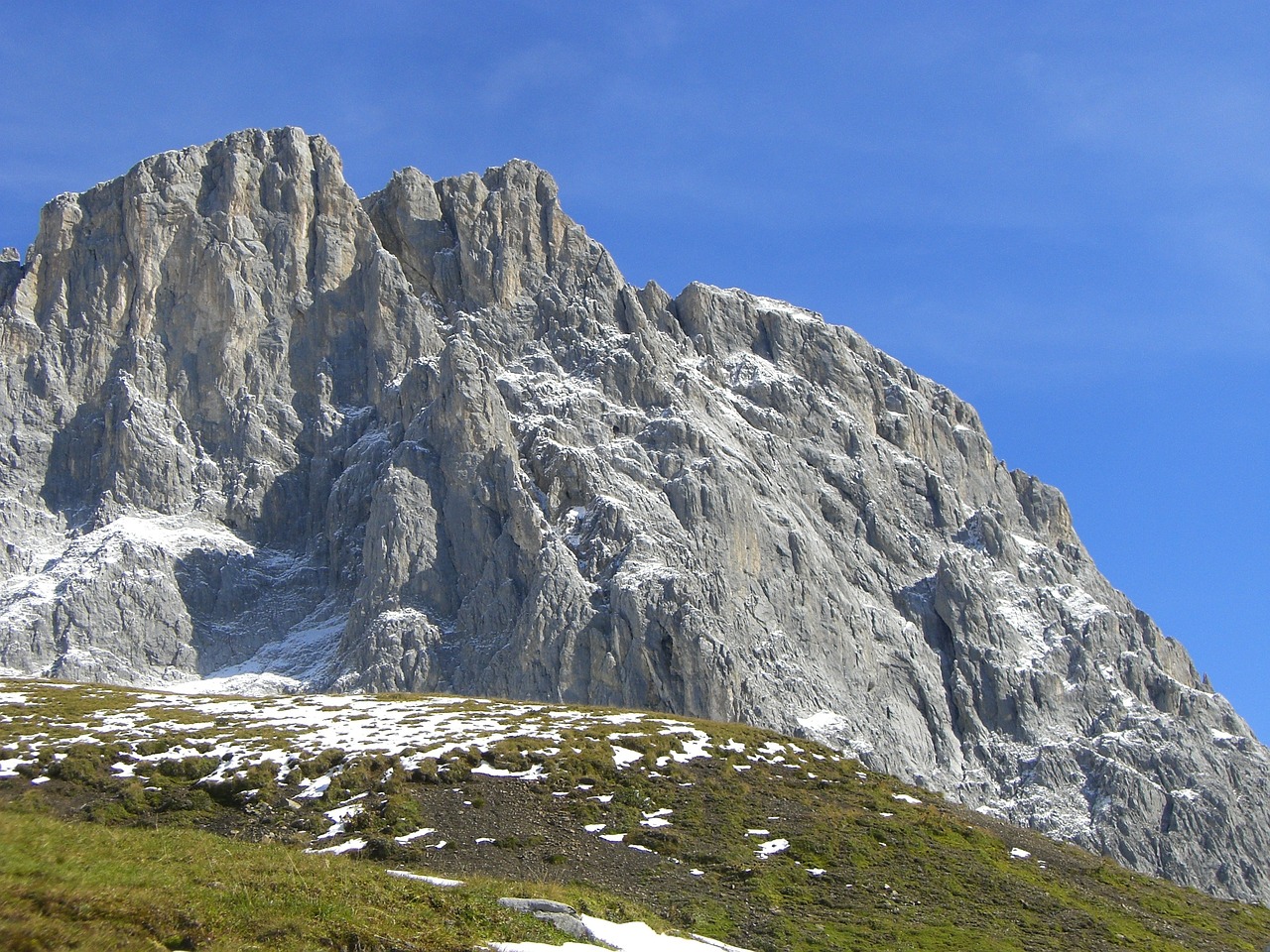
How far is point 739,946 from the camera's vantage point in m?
27.8

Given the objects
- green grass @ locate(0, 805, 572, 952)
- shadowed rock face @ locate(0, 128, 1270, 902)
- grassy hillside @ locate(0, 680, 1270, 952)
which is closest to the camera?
green grass @ locate(0, 805, 572, 952)

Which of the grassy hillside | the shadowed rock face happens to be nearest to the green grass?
the grassy hillside

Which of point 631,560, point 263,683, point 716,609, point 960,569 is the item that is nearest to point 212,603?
point 263,683

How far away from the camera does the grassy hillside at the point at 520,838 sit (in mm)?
21453

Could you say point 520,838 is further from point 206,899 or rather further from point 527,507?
point 527,507

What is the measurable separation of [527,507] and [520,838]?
8702 cm

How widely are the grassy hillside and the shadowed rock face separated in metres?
66.0

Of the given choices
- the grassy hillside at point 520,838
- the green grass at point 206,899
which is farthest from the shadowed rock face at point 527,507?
the green grass at point 206,899

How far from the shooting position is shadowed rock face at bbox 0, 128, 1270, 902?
117 m

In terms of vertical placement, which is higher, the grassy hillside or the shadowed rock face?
the shadowed rock face

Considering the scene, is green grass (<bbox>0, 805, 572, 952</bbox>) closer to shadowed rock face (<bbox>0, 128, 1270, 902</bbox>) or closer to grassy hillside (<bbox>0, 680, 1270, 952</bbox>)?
grassy hillside (<bbox>0, 680, 1270, 952</bbox>)

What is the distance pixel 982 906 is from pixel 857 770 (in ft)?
41.6

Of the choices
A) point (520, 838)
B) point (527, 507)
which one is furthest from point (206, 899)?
point (527, 507)

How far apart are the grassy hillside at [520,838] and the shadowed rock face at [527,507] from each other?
65967mm
